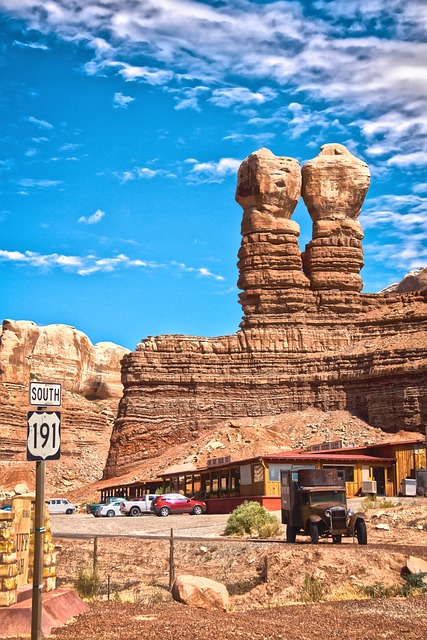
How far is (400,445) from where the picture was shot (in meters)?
52.8

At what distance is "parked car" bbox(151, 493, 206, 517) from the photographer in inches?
1950

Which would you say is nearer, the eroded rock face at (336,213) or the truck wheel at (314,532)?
the truck wheel at (314,532)

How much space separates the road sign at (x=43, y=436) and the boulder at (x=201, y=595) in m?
7.70

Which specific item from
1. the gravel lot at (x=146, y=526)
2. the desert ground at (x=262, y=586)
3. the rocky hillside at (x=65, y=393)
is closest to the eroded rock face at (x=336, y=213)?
the rocky hillside at (x=65, y=393)

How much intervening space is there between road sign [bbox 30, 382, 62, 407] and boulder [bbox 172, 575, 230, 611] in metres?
7.77

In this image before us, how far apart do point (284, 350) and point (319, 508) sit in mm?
48150

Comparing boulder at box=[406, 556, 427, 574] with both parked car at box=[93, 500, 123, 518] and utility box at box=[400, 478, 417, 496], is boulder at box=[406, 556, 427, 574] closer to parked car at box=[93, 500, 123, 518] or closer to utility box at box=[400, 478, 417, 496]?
utility box at box=[400, 478, 417, 496]

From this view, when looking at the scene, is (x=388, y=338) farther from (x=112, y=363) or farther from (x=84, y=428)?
(x=112, y=363)

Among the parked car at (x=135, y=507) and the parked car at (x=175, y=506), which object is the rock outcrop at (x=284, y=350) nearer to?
the parked car at (x=135, y=507)

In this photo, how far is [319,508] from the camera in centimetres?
2727

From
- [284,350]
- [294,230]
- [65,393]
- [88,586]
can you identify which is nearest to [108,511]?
[284,350]

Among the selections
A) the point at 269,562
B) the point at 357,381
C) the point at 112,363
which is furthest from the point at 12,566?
the point at 112,363

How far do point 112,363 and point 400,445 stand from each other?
9087cm

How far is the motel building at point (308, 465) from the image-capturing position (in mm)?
47625
